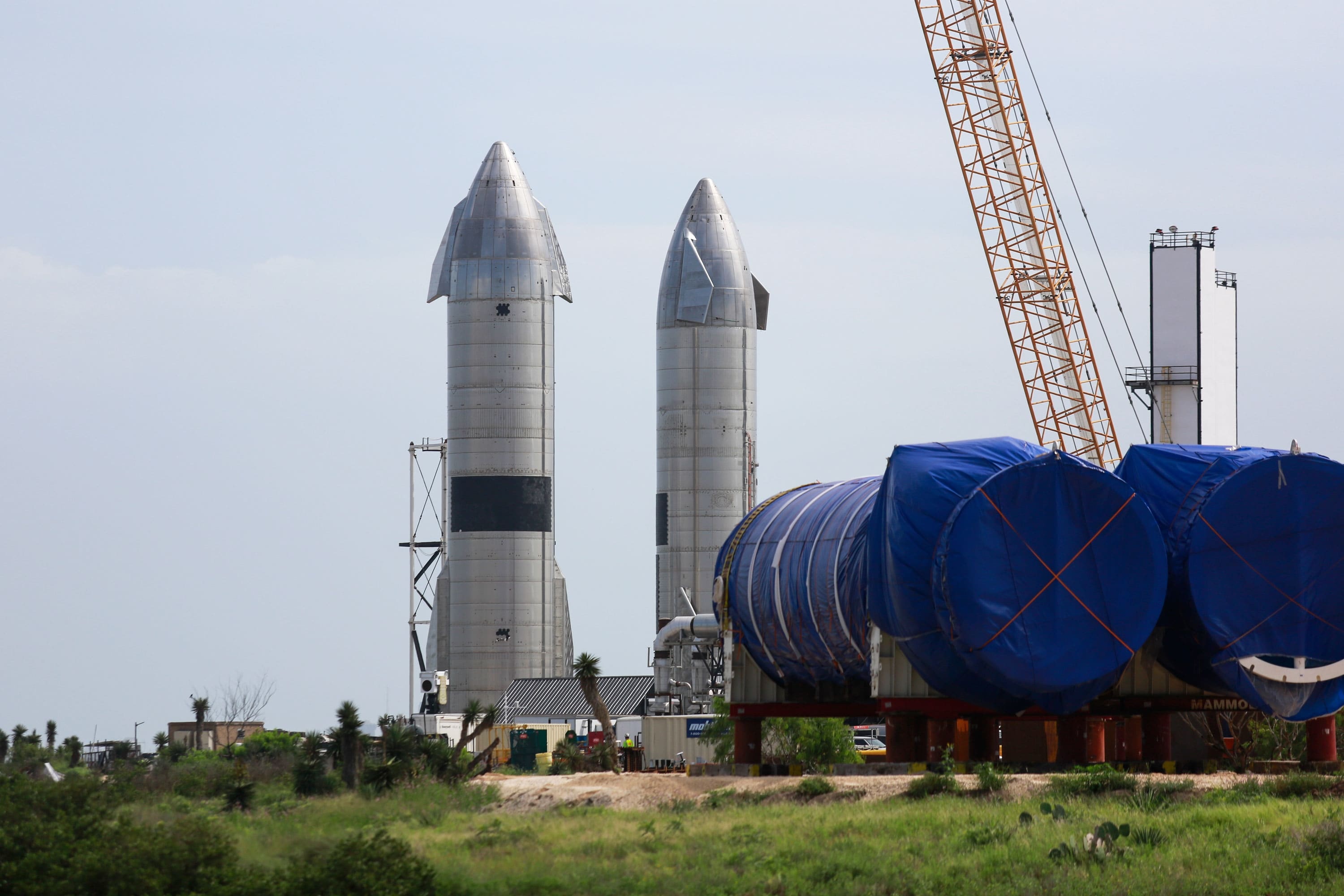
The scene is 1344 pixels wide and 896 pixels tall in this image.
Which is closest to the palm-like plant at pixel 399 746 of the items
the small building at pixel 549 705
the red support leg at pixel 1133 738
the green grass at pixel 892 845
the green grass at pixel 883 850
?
the green grass at pixel 892 845

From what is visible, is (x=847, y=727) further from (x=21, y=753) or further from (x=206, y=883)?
(x=206, y=883)

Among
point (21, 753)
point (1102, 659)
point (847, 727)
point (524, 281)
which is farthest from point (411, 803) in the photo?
point (524, 281)

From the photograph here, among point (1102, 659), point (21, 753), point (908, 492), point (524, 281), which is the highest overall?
point (524, 281)

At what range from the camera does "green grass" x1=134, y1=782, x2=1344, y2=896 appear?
23.0 meters

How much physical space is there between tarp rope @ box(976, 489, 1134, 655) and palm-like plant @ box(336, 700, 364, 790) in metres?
15.7

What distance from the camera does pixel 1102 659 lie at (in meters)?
32.9

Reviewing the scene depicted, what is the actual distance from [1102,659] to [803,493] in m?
10.4

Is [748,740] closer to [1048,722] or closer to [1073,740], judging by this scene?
[1048,722]

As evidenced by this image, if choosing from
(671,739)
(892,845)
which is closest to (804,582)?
(892,845)

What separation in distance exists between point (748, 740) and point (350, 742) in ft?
30.0

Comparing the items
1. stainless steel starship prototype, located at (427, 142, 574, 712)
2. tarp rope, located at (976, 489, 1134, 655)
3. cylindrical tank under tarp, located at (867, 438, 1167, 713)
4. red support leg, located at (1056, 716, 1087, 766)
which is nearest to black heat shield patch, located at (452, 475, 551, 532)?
stainless steel starship prototype, located at (427, 142, 574, 712)

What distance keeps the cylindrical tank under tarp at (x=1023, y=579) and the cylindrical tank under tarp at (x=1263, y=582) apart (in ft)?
4.75

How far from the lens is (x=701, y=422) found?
78438 millimetres

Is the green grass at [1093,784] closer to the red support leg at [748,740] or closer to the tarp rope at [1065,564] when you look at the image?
the tarp rope at [1065,564]
